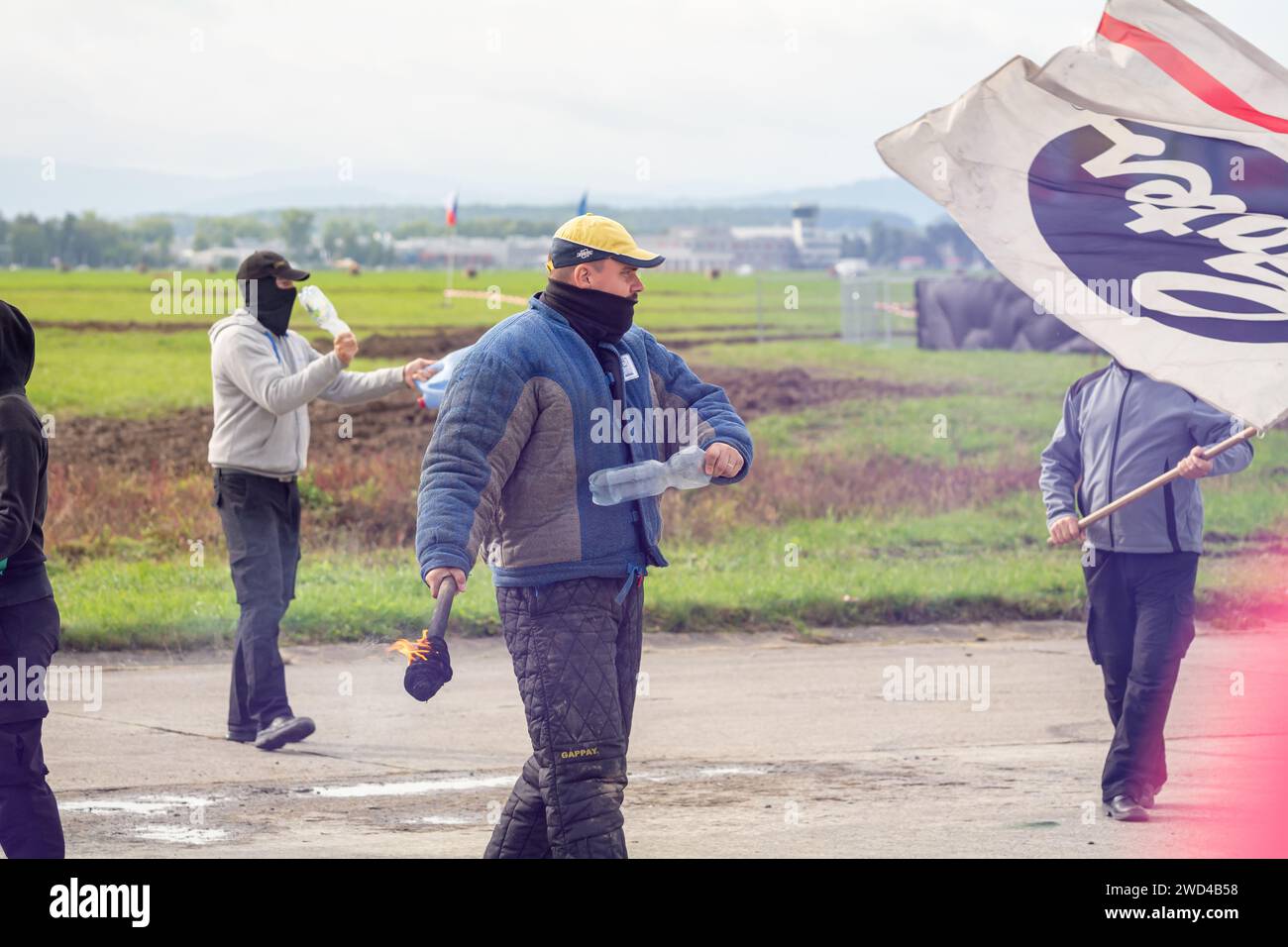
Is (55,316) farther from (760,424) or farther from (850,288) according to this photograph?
(760,424)

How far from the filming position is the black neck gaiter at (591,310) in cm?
560

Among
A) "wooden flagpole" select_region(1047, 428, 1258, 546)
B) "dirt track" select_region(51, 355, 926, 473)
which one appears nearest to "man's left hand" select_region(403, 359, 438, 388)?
"wooden flagpole" select_region(1047, 428, 1258, 546)

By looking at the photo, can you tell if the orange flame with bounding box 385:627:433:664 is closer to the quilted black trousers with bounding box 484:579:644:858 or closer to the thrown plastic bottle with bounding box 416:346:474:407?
the quilted black trousers with bounding box 484:579:644:858

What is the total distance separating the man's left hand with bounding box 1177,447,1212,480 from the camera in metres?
6.98

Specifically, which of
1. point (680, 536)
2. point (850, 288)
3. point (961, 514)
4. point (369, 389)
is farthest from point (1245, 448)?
point (850, 288)

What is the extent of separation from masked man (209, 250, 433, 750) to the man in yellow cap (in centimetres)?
270

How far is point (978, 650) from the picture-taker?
11078mm

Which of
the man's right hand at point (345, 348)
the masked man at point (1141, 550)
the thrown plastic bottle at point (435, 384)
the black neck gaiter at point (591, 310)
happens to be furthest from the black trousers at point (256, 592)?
the masked man at point (1141, 550)

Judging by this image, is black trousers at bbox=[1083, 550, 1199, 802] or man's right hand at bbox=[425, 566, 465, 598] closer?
man's right hand at bbox=[425, 566, 465, 598]

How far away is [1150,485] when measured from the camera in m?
6.98

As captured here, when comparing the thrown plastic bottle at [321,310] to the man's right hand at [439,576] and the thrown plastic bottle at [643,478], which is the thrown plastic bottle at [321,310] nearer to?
the thrown plastic bottle at [643,478]

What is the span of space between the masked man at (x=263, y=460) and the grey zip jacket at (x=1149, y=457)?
2925 millimetres

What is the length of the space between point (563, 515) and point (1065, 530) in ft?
8.50
